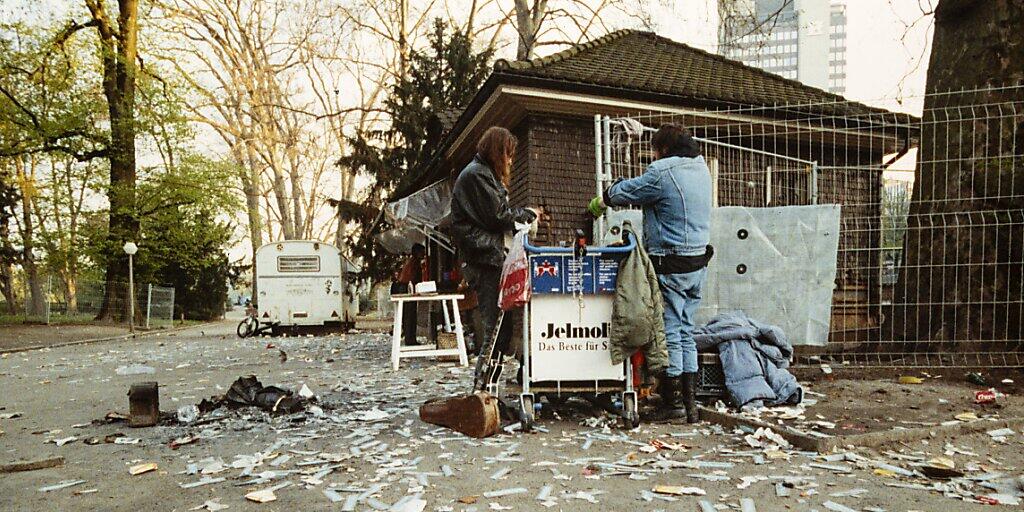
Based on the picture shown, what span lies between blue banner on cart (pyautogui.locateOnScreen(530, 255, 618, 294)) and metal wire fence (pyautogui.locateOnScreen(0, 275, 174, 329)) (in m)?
23.0

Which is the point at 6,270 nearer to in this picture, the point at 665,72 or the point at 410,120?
the point at 410,120

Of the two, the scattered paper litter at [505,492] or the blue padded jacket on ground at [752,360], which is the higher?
the blue padded jacket on ground at [752,360]

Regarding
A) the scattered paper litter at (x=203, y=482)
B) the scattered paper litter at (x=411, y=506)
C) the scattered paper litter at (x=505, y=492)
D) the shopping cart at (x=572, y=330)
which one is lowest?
the scattered paper litter at (x=203, y=482)

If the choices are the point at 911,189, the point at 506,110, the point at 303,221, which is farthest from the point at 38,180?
the point at 911,189

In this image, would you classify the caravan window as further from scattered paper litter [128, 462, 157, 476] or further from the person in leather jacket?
scattered paper litter [128, 462, 157, 476]

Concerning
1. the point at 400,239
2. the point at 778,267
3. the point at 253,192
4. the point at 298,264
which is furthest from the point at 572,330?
the point at 253,192

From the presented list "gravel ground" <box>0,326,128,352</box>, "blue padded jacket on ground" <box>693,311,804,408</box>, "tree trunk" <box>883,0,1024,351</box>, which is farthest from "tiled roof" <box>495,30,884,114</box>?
"gravel ground" <box>0,326,128,352</box>

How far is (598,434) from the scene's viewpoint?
14.3 feet

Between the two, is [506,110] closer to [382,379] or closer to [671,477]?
[382,379]

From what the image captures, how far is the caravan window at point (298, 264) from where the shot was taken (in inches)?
751

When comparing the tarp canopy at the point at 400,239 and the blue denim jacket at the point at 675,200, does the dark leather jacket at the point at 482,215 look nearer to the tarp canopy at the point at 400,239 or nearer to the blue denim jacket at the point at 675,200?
the blue denim jacket at the point at 675,200

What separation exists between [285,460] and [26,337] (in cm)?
1762

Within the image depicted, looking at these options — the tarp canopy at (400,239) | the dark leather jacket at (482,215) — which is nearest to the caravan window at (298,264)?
the tarp canopy at (400,239)

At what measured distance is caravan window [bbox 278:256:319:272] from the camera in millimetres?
19078
